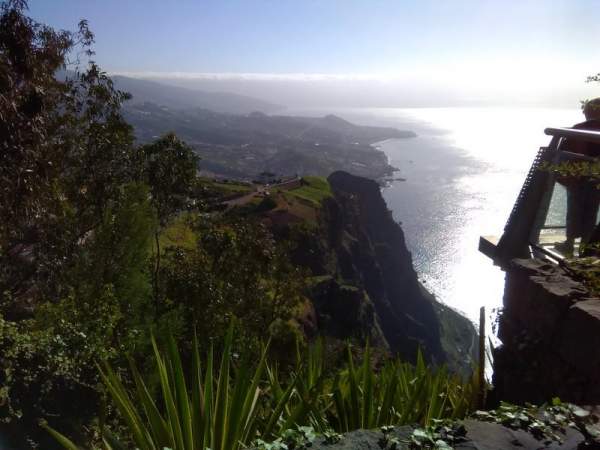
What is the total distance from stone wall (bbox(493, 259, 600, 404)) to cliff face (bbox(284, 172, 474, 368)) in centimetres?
1670

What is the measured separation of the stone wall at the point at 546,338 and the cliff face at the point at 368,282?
1670cm

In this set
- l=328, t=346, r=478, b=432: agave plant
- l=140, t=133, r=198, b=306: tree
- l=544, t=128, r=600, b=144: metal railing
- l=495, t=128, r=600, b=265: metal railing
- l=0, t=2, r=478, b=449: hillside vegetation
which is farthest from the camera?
l=140, t=133, r=198, b=306: tree

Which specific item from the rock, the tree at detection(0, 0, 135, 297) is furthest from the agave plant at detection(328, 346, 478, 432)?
the tree at detection(0, 0, 135, 297)

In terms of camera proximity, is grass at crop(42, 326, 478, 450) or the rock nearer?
grass at crop(42, 326, 478, 450)

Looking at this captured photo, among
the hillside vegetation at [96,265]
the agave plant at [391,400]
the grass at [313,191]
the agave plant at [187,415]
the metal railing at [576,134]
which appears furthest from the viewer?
the grass at [313,191]

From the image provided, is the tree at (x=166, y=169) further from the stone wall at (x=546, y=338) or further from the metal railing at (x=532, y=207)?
the stone wall at (x=546, y=338)

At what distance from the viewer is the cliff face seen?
2461 cm

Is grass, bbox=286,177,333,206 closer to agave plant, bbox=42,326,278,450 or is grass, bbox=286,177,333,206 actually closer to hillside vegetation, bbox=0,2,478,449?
hillside vegetation, bbox=0,2,478,449

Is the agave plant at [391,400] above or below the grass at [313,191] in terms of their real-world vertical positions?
above

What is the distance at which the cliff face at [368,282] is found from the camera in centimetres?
2461

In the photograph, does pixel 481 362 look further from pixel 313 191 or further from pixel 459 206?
pixel 459 206

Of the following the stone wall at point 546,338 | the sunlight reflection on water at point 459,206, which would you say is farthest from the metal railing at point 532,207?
the sunlight reflection on water at point 459,206

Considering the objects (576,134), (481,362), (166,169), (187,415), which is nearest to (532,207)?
(576,134)

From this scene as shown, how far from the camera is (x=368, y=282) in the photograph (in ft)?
141
